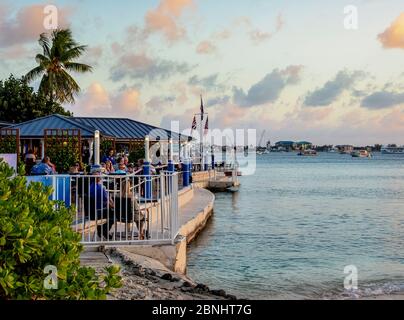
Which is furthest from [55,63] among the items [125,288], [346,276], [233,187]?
[125,288]

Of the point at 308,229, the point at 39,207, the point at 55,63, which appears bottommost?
the point at 308,229

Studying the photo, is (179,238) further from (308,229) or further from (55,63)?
(55,63)

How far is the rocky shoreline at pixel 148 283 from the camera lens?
8297 mm

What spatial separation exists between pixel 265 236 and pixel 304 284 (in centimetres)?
951

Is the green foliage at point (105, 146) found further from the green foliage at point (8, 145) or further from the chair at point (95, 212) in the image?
the chair at point (95, 212)

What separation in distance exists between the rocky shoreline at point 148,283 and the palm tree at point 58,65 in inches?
1394

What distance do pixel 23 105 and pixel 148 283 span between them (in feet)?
132

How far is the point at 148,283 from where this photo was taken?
9.05 m

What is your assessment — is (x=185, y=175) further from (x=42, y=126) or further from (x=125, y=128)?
(x=42, y=126)

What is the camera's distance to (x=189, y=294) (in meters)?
8.76

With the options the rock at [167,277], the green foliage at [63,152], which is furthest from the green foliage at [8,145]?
the rock at [167,277]

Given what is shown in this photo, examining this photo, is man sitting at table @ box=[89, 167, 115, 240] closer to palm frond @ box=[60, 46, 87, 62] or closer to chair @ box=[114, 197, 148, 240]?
chair @ box=[114, 197, 148, 240]

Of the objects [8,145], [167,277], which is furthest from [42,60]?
[167,277]

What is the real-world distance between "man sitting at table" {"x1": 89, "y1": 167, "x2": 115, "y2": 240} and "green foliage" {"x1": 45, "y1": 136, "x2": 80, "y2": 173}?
7.95 metres
